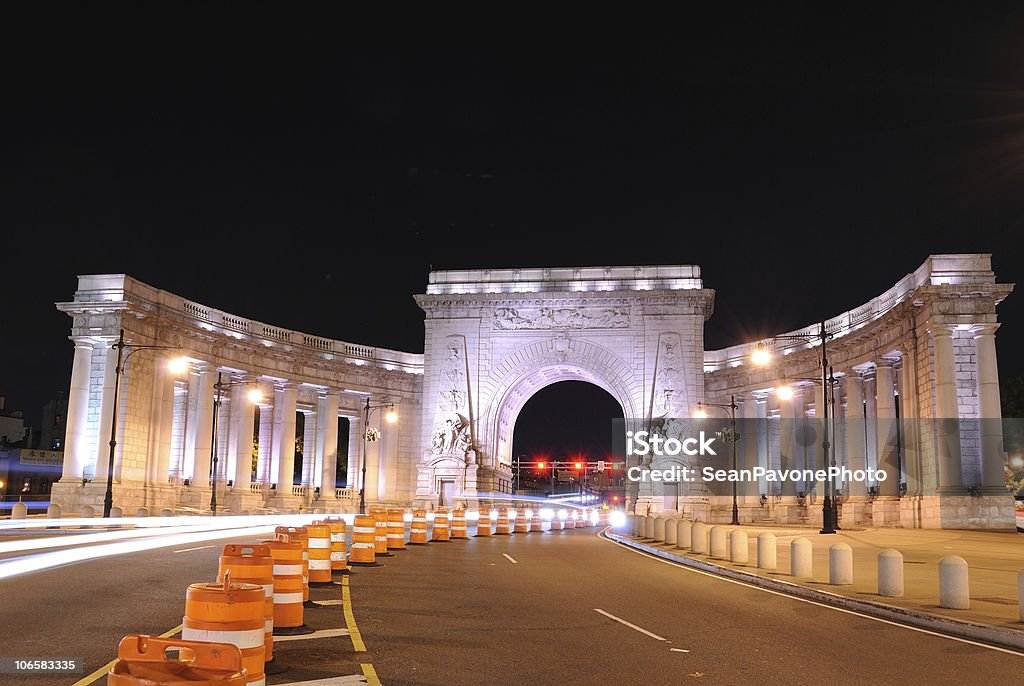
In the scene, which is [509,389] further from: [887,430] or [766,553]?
[766,553]

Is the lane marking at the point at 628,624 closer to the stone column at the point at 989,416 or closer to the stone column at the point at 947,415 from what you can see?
the stone column at the point at 947,415

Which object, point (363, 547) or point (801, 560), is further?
point (363, 547)

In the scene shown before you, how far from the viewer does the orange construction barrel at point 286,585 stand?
1183 centimetres

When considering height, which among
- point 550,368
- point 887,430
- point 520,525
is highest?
point 550,368

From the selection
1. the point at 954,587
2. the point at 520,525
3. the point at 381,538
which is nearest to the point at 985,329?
the point at 520,525

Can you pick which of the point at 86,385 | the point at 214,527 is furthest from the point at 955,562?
the point at 86,385

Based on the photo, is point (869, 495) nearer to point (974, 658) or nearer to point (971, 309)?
point (971, 309)

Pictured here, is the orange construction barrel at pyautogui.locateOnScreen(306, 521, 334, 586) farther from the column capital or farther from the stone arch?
the stone arch

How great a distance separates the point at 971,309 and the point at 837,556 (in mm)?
31203

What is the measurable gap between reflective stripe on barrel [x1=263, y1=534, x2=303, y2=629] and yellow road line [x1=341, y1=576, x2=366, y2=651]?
73cm

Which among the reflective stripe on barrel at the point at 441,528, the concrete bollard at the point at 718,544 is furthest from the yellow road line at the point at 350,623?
the reflective stripe on barrel at the point at 441,528

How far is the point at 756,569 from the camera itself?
22.2 metres

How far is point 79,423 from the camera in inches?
1922

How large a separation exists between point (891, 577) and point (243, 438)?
2072 inches
